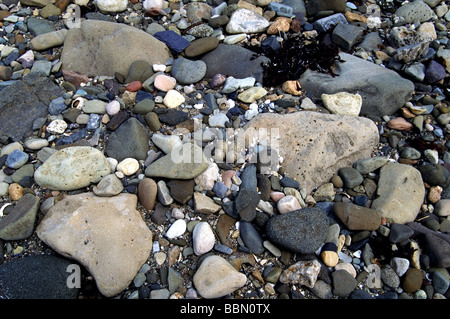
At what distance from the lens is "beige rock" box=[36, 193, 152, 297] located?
2736 millimetres

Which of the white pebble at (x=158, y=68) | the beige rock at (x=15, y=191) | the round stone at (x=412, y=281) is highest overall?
the white pebble at (x=158, y=68)

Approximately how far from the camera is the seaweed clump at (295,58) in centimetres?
406

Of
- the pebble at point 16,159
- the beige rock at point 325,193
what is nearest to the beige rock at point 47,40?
the pebble at point 16,159

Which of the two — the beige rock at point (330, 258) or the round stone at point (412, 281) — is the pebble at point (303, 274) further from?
the round stone at point (412, 281)

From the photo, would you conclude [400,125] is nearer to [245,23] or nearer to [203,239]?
[245,23]

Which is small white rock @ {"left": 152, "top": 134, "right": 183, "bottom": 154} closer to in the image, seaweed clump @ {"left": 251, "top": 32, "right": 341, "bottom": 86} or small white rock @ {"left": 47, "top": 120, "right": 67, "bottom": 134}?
small white rock @ {"left": 47, "top": 120, "right": 67, "bottom": 134}

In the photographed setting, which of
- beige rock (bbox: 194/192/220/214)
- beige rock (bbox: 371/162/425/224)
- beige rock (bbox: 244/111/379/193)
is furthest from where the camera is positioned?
beige rock (bbox: 244/111/379/193)

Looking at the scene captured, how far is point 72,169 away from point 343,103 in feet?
9.98

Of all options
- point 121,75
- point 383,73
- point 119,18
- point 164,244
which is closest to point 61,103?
point 121,75

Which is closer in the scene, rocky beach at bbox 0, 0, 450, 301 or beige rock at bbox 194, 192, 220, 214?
rocky beach at bbox 0, 0, 450, 301

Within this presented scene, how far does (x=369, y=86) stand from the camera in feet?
13.0

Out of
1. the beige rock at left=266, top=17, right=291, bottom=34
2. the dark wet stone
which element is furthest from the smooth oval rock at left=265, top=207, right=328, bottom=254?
the beige rock at left=266, top=17, right=291, bottom=34

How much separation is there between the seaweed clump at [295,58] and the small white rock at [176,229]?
208 cm

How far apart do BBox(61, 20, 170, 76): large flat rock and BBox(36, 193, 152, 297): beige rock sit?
196 centimetres
